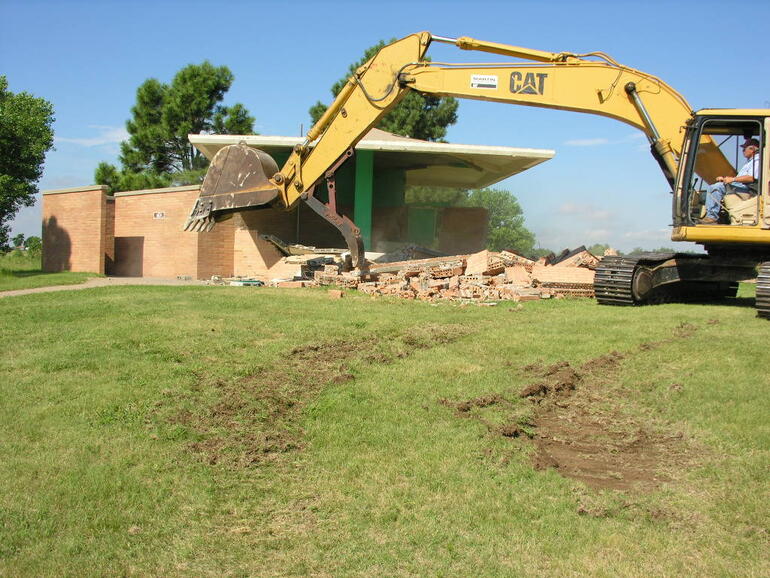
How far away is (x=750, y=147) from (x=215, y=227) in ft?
51.0

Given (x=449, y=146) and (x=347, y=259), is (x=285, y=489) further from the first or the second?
(x=449, y=146)

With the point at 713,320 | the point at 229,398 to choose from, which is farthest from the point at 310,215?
the point at 229,398

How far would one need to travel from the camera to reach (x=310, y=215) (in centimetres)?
2564

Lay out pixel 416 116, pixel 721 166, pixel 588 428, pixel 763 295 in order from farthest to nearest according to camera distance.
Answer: pixel 416 116 → pixel 721 166 → pixel 763 295 → pixel 588 428

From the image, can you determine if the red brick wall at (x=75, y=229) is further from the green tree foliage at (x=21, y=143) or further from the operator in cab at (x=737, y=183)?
the operator in cab at (x=737, y=183)

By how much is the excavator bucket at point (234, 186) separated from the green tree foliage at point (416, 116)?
32484 millimetres

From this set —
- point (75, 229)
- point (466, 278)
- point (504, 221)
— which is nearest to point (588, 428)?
point (466, 278)

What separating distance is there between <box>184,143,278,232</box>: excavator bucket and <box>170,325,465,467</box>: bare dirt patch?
24.7ft

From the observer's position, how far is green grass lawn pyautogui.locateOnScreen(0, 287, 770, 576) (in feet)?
13.7

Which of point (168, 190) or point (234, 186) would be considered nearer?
point (234, 186)

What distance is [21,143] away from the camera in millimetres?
27219

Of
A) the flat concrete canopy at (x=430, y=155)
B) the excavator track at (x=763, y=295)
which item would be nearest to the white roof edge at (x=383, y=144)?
the flat concrete canopy at (x=430, y=155)

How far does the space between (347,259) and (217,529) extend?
13309 mm

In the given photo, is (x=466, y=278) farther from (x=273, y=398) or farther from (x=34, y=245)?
(x=34, y=245)
